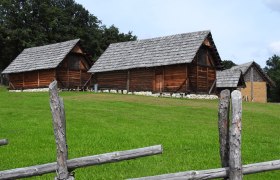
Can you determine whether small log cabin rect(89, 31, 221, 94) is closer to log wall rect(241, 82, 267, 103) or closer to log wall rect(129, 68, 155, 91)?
log wall rect(129, 68, 155, 91)

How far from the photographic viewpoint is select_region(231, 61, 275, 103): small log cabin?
172 ft

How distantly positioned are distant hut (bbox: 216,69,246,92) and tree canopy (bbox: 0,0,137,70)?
2733 cm

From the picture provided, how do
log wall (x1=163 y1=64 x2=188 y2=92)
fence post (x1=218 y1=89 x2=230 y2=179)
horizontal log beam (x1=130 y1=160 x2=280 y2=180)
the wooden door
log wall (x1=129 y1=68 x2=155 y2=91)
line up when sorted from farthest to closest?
log wall (x1=129 y1=68 x2=155 y2=91)
the wooden door
log wall (x1=163 y1=64 x2=188 y2=92)
fence post (x1=218 y1=89 x2=230 y2=179)
horizontal log beam (x1=130 y1=160 x2=280 y2=180)

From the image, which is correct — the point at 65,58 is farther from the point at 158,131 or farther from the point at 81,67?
the point at 158,131

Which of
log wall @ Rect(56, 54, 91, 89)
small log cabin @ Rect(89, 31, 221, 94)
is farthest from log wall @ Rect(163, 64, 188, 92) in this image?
log wall @ Rect(56, 54, 91, 89)

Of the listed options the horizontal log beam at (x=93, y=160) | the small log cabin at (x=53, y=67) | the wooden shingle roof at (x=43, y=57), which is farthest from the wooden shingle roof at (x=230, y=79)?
the horizontal log beam at (x=93, y=160)

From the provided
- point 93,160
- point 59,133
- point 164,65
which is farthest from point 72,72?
point 93,160

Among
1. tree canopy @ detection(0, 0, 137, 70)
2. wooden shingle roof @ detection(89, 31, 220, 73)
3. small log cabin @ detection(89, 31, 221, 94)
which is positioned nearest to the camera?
wooden shingle roof @ detection(89, 31, 220, 73)

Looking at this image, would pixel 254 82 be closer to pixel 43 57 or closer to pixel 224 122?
pixel 43 57

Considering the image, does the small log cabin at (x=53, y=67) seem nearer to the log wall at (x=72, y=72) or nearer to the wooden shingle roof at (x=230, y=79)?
the log wall at (x=72, y=72)

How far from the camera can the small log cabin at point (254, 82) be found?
5256cm

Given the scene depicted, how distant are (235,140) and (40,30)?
221 ft

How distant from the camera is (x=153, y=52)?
40.8 meters

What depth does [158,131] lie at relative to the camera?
51.3 ft
